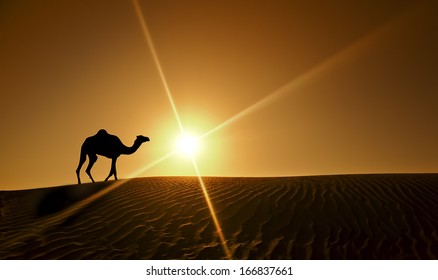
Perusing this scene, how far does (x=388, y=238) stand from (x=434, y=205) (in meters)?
2.69

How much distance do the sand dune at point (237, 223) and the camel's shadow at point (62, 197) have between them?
0.05 metres

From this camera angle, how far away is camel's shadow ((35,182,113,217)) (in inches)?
392

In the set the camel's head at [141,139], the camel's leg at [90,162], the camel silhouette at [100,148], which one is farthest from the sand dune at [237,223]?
the camel's head at [141,139]

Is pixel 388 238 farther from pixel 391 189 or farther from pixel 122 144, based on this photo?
pixel 122 144

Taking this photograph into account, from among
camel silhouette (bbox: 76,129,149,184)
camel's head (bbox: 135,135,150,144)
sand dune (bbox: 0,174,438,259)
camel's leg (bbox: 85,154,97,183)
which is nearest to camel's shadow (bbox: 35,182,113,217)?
sand dune (bbox: 0,174,438,259)

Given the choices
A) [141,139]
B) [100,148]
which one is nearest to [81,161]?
[100,148]

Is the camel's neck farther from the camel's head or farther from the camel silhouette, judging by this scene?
the camel silhouette

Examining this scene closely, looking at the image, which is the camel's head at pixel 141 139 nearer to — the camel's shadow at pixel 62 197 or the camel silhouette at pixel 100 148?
the camel silhouette at pixel 100 148

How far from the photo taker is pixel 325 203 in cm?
898

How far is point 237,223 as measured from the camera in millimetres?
7805

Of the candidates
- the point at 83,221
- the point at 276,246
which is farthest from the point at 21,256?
the point at 276,246

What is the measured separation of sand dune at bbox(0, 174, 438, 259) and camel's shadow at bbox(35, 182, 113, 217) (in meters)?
0.05

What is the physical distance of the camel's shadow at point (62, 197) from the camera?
996 centimetres

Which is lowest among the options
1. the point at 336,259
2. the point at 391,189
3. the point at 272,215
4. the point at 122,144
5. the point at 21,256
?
the point at 336,259
